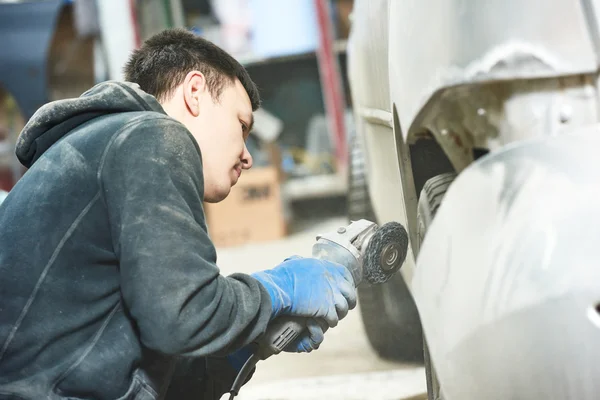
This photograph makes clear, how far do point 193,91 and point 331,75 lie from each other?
3.13 meters

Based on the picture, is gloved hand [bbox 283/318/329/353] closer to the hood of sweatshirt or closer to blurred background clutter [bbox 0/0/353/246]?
the hood of sweatshirt

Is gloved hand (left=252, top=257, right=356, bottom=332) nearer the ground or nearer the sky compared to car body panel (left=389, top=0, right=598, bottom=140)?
nearer the ground

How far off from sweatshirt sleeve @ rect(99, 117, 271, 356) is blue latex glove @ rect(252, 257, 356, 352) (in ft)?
0.34

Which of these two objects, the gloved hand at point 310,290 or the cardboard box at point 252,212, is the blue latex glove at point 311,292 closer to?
the gloved hand at point 310,290

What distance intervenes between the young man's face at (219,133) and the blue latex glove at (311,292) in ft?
0.55

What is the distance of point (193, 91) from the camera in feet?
3.75

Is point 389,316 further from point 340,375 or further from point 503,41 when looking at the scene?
point 503,41

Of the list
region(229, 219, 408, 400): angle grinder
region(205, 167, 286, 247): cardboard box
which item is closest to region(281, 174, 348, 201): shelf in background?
region(205, 167, 286, 247): cardboard box

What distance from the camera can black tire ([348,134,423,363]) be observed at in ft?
4.50

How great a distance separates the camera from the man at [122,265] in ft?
3.04

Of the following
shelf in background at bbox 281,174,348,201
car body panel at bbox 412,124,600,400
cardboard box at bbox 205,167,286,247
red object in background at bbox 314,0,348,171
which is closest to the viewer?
car body panel at bbox 412,124,600,400

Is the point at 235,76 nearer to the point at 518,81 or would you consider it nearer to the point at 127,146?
the point at 127,146

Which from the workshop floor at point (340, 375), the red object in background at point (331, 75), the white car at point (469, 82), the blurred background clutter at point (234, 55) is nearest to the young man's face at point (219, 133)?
the white car at point (469, 82)

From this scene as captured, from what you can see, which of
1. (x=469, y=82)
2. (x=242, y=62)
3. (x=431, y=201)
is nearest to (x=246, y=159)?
(x=431, y=201)
